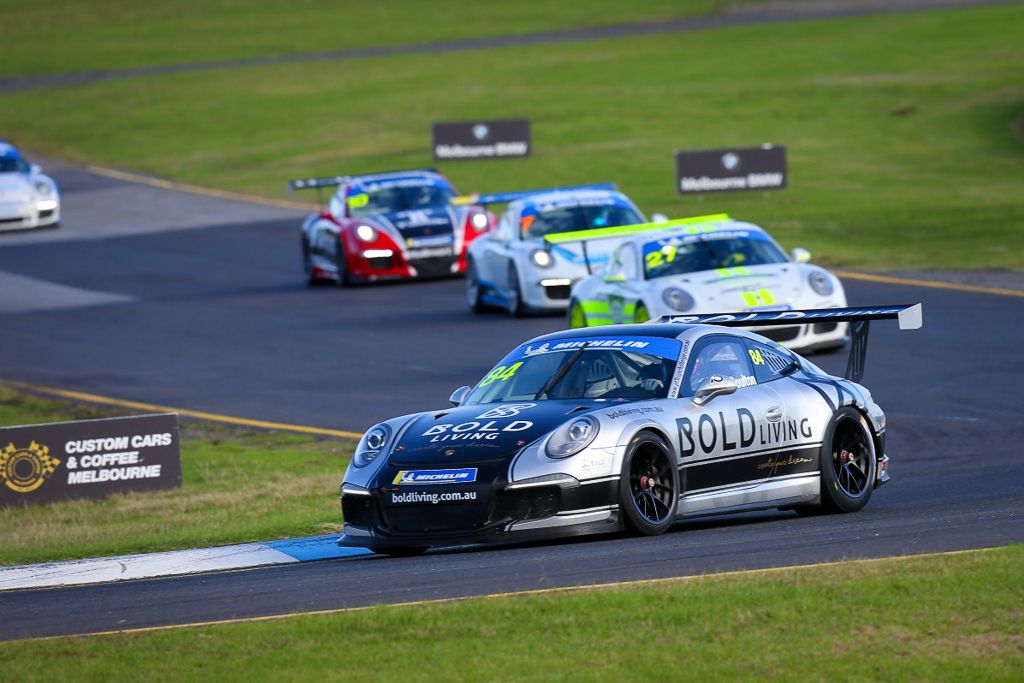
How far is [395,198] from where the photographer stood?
28.9 m

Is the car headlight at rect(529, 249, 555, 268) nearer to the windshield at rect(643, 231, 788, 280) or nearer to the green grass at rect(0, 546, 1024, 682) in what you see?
the windshield at rect(643, 231, 788, 280)

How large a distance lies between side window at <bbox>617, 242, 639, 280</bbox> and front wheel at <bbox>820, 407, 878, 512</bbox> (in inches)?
332

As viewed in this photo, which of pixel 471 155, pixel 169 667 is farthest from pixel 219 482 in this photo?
pixel 471 155

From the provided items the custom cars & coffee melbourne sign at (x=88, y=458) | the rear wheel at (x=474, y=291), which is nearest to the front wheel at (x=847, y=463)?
the custom cars & coffee melbourne sign at (x=88, y=458)

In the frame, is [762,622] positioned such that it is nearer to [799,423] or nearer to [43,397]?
[799,423]

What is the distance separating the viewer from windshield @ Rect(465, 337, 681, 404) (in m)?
11.3

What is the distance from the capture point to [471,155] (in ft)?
138

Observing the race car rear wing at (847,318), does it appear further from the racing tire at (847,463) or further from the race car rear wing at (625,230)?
the race car rear wing at (625,230)

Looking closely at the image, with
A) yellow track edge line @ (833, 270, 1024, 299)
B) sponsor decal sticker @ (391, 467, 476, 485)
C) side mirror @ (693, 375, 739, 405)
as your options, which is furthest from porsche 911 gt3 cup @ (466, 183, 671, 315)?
sponsor decal sticker @ (391, 467, 476, 485)

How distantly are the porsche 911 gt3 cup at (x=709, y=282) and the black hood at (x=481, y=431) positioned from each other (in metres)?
8.16

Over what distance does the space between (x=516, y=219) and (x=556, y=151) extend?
Answer: 21.0 meters

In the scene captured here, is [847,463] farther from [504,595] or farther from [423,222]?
[423,222]

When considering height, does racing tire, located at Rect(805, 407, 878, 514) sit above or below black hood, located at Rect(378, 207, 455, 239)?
below

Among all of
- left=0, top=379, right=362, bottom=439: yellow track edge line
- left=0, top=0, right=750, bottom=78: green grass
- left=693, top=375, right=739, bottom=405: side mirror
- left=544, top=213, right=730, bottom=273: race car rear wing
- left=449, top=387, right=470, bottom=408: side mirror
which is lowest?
left=0, top=379, right=362, bottom=439: yellow track edge line
